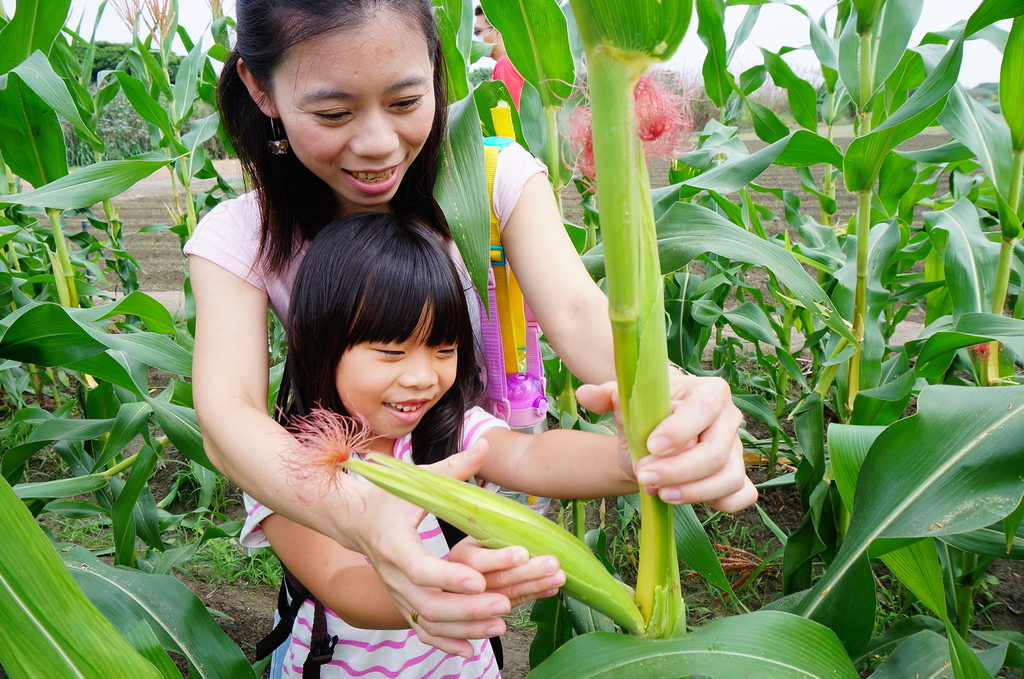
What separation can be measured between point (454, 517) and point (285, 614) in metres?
0.73

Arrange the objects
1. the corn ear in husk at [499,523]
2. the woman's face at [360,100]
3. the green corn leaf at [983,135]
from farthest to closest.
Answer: the green corn leaf at [983,135]
the woman's face at [360,100]
the corn ear in husk at [499,523]

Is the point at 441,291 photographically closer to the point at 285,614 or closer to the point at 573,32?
the point at 285,614

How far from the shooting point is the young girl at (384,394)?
0.95m

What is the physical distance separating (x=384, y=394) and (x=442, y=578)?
388 mm

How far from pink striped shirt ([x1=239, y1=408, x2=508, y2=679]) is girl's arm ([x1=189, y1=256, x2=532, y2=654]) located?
0.74 feet

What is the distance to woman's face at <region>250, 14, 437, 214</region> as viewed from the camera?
3.01 ft

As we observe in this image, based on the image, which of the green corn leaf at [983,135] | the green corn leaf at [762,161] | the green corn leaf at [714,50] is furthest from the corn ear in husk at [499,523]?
the green corn leaf at [714,50]

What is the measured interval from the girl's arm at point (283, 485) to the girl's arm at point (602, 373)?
16cm

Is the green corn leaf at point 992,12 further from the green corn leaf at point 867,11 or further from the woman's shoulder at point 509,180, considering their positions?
the woman's shoulder at point 509,180

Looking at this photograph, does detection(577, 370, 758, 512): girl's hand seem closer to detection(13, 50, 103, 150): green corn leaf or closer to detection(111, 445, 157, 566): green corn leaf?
detection(111, 445, 157, 566): green corn leaf

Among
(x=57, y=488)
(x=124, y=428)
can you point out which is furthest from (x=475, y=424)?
(x=57, y=488)

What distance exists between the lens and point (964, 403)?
3.04 ft

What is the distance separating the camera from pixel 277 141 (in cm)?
114

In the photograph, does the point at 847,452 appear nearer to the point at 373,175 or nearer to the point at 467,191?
the point at 467,191
